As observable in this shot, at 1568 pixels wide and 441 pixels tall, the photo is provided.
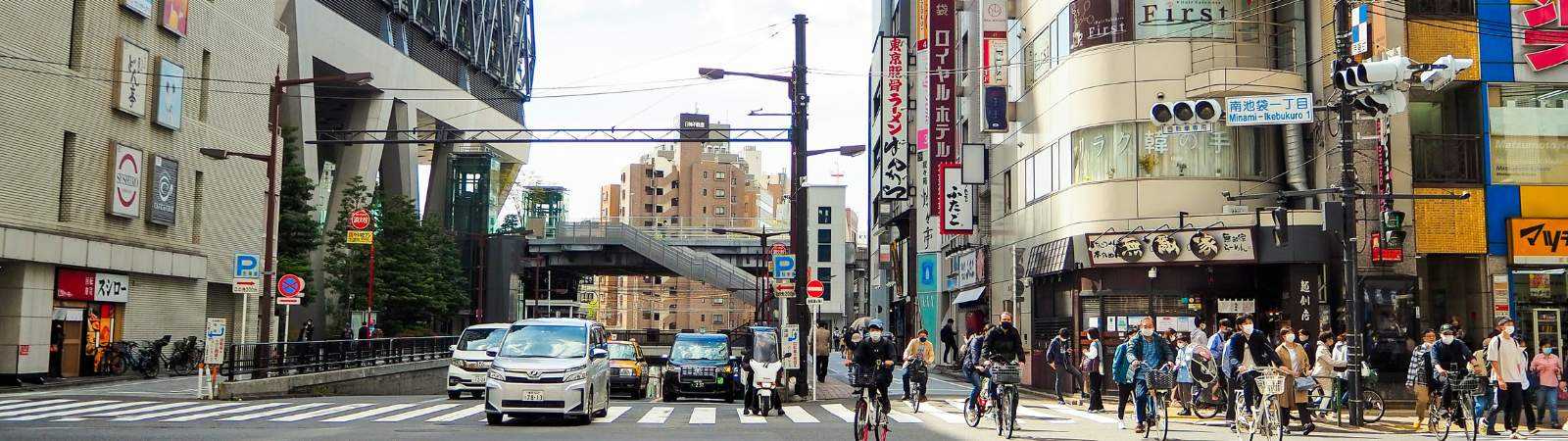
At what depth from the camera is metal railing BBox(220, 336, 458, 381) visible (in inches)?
1137

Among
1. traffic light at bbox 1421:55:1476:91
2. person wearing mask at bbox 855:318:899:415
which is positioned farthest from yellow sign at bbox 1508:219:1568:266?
person wearing mask at bbox 855:318:899:415

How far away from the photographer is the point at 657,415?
2134 centimetres

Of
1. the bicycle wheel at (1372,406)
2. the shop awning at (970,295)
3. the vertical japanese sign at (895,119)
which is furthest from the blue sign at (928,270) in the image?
the bicycle wheel at (1372,406)

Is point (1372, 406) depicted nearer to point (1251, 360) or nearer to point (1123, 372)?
point (1123, 372)

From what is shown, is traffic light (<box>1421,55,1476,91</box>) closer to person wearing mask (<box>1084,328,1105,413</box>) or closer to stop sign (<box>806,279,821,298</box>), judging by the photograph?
person wearing mask (<box>1084,328,1105,413</box>)

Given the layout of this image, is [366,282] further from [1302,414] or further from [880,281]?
[1302,414]

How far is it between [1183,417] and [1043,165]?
11.8m

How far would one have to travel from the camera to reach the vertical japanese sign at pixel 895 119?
48188 millimetres

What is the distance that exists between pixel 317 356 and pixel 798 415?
16499mm

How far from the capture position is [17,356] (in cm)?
3131

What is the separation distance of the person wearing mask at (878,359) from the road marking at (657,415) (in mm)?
4480

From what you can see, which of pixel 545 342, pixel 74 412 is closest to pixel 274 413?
pixel 74 412

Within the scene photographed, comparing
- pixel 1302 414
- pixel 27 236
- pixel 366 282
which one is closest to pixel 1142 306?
pixel 1302 414

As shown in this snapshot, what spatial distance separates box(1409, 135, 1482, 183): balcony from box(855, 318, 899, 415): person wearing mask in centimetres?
1473
